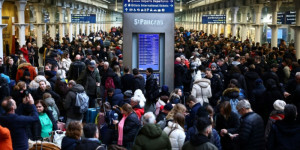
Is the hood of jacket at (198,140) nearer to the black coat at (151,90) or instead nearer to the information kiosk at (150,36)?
the black coat at (151,90)

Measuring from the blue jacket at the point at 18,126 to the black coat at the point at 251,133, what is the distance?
3.30 meters

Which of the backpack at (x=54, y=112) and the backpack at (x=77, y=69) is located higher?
the backpack at (x=77, y=69)

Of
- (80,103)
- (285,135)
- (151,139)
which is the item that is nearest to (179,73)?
(80,103)

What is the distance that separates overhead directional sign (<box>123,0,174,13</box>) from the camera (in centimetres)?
1492

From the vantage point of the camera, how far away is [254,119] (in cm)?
757

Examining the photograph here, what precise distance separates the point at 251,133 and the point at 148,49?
7.85 metres

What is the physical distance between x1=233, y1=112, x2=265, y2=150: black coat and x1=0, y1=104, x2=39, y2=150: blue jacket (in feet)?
10.8

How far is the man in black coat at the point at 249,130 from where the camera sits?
24.8 feet

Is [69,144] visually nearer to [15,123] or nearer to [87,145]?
[87,145]

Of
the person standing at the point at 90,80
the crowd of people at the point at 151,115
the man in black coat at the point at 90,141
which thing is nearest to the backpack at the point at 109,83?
the crowd of people at the point at 151,115

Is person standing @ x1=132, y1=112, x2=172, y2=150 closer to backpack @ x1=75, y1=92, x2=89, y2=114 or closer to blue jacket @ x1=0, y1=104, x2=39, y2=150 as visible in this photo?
blue jacket @ x1=0, y1=104, x2=39, y2=150

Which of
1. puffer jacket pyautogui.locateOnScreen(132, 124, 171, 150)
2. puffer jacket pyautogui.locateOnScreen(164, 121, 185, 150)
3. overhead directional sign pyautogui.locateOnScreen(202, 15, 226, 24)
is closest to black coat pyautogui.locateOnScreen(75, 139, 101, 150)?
Result: puffer jacket pyautogui.locateOnScreen(132, 124, 171, 150)

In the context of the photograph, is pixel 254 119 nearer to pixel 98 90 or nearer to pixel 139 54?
pixel 98 90

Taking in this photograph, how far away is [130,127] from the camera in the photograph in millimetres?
8398
